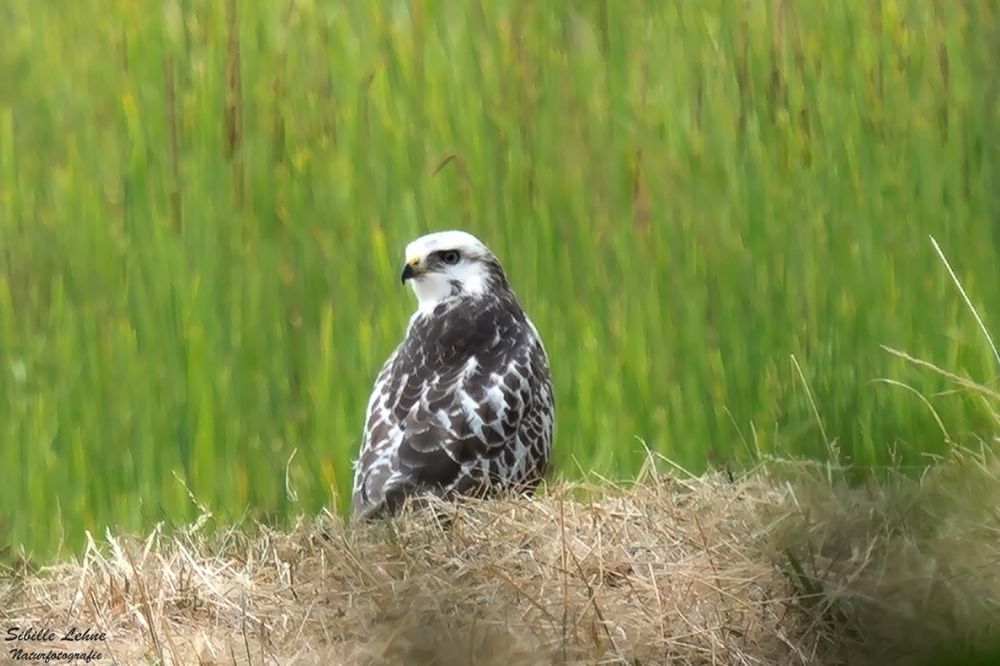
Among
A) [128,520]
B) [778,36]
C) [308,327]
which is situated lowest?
[128,520]

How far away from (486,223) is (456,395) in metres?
1.06

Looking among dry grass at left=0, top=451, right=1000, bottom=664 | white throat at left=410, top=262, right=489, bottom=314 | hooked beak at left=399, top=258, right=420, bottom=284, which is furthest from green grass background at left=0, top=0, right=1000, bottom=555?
dry grass at left=0, top=451, right=1000, bottom=664

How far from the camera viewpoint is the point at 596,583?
3719mm

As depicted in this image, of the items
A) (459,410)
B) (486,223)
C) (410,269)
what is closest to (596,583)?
(459,410)

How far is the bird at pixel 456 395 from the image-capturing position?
15.9 feet

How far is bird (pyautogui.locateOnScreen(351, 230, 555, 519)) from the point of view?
4.84m

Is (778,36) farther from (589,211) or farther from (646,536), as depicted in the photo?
(646,536)

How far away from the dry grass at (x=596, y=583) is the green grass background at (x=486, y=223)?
34.1 inches

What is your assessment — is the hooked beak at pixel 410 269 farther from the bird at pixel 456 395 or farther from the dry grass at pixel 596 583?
the dry grass at pixel 596 583

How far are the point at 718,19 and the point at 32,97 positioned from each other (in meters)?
2.84

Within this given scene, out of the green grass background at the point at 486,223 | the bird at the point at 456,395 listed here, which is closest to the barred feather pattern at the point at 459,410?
the bird at the point at 456,395

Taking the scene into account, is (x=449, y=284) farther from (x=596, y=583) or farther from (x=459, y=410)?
(x=596, y=583)

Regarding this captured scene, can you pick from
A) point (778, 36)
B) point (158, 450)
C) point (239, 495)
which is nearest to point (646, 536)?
point (239, 495)

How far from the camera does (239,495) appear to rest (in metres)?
5.43
